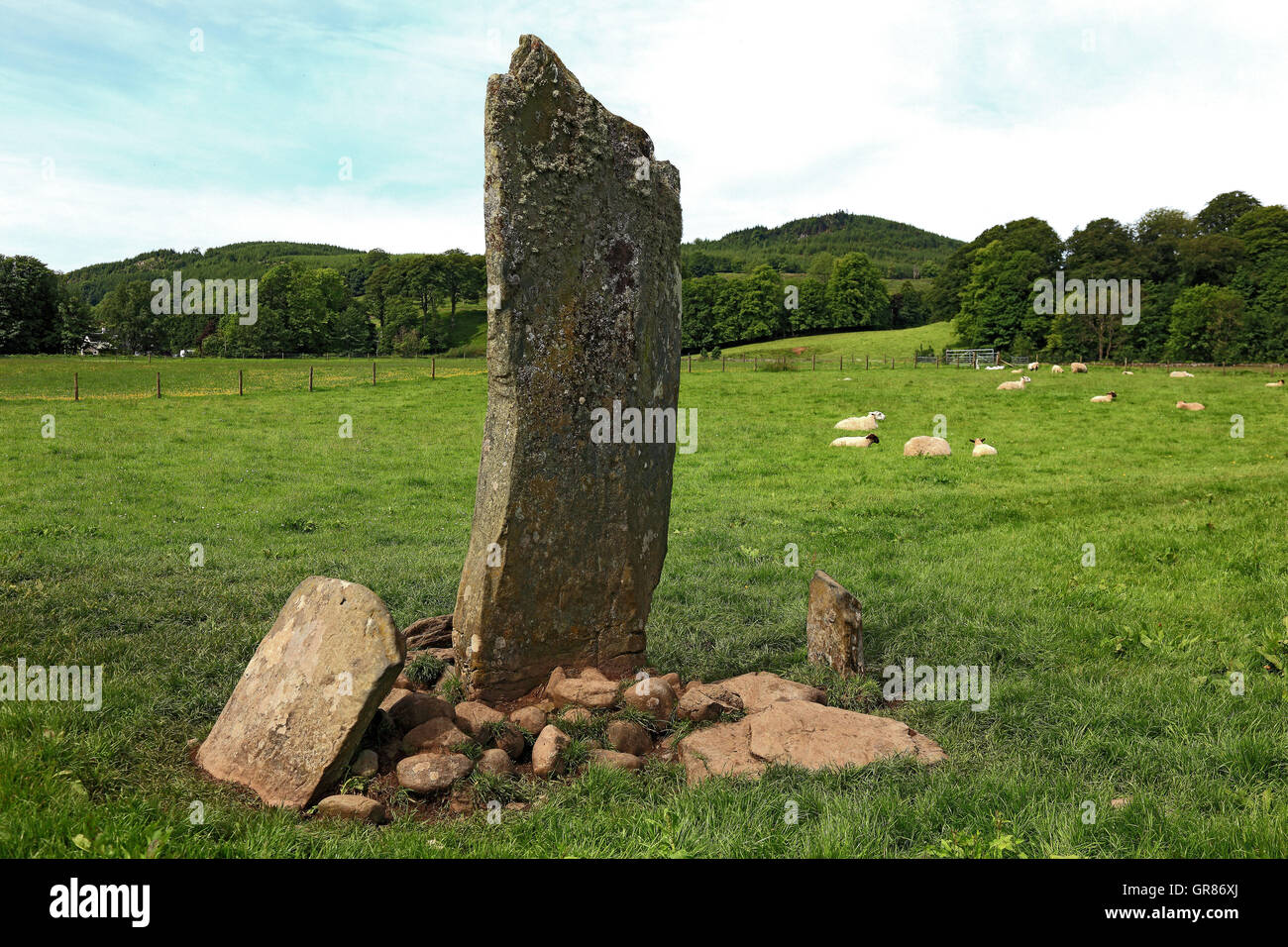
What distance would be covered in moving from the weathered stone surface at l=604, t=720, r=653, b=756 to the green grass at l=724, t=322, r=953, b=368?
220ft

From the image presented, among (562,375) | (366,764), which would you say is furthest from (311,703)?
(562,375)

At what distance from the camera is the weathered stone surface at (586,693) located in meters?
6.61

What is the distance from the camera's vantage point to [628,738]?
6.03m

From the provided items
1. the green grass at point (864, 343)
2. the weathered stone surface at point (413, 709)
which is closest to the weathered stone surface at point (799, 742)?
the weathered stone surface at point (413, 709)

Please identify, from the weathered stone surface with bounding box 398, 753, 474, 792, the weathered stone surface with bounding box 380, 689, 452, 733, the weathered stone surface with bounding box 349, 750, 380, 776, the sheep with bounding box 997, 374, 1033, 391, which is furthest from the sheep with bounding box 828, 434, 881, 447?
the weathered stone surface with bounding box 349, 750, 380, 776

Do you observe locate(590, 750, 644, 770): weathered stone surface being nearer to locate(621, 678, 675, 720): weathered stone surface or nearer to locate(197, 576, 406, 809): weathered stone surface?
locate(621, 678, 675, 720): weathered stone surface

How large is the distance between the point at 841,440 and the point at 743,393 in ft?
41.1

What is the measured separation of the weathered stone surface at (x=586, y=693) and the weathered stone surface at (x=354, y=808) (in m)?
1.99

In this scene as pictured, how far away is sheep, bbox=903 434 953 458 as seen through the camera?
21.9 m

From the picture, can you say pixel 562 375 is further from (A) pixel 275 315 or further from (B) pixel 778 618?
(A) pixel 275 315

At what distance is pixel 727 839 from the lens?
4.41 meters

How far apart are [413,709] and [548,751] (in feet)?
3.93
